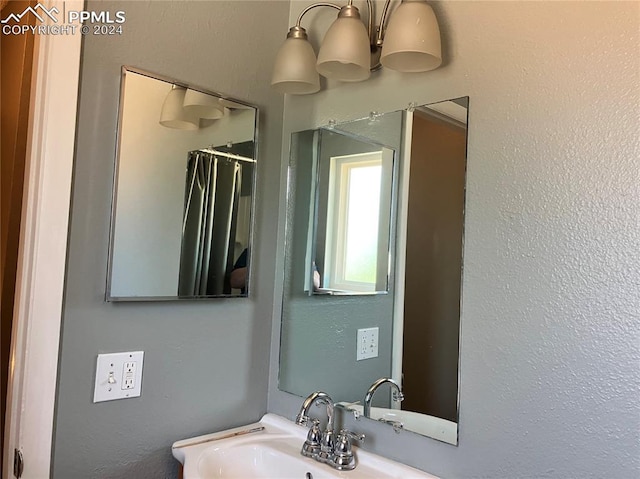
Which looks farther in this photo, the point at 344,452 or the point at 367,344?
the point at 367,344

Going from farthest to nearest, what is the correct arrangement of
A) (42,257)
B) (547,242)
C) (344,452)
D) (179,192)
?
(179,192), (344,452), (42,257), (547,242)

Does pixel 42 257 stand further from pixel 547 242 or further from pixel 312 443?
pixel 547 242

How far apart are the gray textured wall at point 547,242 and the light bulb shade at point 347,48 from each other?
191mm

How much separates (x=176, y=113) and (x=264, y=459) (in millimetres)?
945

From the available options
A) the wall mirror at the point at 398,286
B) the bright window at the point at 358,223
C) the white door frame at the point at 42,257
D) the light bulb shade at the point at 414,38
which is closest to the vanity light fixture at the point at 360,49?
the light bulb shade at the point at 414,38

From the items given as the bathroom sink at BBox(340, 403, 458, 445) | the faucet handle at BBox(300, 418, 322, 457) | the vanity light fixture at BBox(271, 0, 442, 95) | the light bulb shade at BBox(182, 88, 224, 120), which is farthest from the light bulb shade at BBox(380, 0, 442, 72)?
the faucet handle at BBox(300, 418, 322, 457)

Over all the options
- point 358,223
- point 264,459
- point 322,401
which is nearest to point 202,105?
point 358,223

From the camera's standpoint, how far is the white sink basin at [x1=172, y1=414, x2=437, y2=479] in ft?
3.90

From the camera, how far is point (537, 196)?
102cm

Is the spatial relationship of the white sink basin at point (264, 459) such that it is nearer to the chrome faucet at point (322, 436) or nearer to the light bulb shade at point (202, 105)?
the chrome faucet at point (322, 436)

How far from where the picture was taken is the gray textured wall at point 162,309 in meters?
1.17

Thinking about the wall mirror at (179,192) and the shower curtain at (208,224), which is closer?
the wall mirror at (179,192)

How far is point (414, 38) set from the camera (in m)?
1.12

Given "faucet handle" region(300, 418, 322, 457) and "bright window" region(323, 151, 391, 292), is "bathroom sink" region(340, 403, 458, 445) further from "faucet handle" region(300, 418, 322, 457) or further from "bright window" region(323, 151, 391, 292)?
"bright window" region(323, 151, 391, 292)
